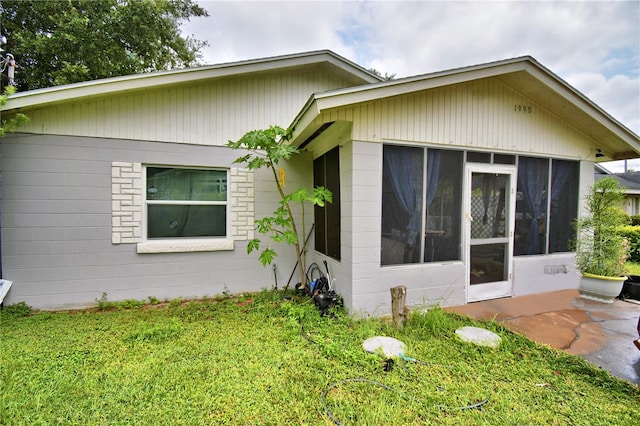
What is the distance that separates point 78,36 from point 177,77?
705cm

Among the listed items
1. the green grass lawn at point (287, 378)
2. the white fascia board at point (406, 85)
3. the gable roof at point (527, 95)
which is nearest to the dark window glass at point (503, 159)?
the gable roof at point (527, 95)

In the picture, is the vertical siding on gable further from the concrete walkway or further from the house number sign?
the concrete walkway

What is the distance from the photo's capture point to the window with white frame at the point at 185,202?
177 inches

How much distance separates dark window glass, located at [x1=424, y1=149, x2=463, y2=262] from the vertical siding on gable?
26cm

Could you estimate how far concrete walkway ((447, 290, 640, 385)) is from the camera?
2725 mm

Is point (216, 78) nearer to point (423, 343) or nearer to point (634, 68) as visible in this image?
point (423, 343)

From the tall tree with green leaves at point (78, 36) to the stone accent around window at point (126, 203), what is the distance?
5907mm

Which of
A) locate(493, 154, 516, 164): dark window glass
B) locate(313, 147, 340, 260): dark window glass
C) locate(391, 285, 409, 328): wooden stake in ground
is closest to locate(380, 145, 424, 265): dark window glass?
locate(391, 285, 409, 328): wooden stake in ground

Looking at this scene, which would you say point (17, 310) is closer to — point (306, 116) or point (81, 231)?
point (81, 231)

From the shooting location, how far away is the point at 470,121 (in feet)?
13.3

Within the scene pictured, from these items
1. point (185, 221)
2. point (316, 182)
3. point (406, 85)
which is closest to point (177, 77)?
point (185, 221)

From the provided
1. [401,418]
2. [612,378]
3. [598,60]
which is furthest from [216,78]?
[598,60]

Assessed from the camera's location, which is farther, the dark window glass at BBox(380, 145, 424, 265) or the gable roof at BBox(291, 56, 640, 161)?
the dark window glass at BBox(380, 145, 424, 265)

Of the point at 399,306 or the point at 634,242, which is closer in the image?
the point at 399,306
